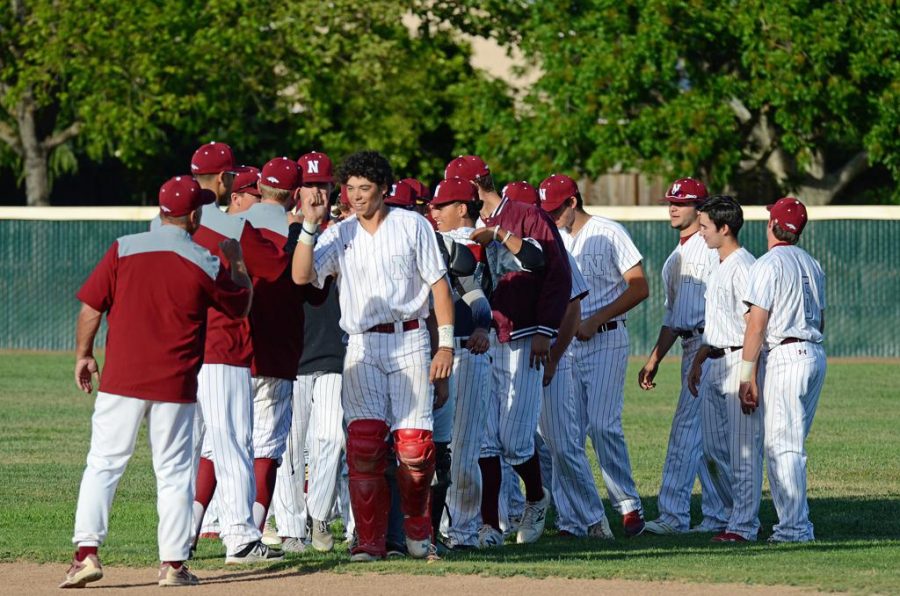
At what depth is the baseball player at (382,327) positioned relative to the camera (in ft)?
25.2

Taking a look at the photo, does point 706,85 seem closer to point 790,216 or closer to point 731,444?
point 790,216

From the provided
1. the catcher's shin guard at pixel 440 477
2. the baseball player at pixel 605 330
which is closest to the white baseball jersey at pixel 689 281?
the baseball player at pixel 605 330

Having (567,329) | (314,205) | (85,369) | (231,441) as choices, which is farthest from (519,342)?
(85,369)

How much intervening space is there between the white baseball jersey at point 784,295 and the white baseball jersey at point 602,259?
1.07 metres

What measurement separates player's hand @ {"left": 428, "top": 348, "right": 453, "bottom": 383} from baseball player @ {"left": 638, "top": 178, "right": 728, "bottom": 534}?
2.42m

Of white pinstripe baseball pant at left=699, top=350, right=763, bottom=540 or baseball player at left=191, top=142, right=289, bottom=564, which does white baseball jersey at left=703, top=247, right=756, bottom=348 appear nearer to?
white pinstripe baseball pant at left=699, top=350, right=763, bottom=540

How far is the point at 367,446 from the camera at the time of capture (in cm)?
771

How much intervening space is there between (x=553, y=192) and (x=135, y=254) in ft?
10.5

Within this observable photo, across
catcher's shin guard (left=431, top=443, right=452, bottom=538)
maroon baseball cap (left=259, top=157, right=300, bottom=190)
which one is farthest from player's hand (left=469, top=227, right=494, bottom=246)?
catcher's shin guard (left=431, top=443, right=452, bottom=538)

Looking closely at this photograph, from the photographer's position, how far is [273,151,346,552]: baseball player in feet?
27.8

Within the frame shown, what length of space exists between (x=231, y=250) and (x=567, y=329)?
8.19 ft

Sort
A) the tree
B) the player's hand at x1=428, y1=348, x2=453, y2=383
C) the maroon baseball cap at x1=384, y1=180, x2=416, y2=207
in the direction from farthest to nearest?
the tree < the maroon baseball cap at x1=384, y1=180, x2=416, y2=207 < the player's hand at x1=428, y1=348, x2=453, y2=383

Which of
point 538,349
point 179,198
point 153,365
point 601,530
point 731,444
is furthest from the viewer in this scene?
point 601,530

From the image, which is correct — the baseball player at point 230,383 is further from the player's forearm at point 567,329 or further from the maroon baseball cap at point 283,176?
the player's forearm at point 567,329
